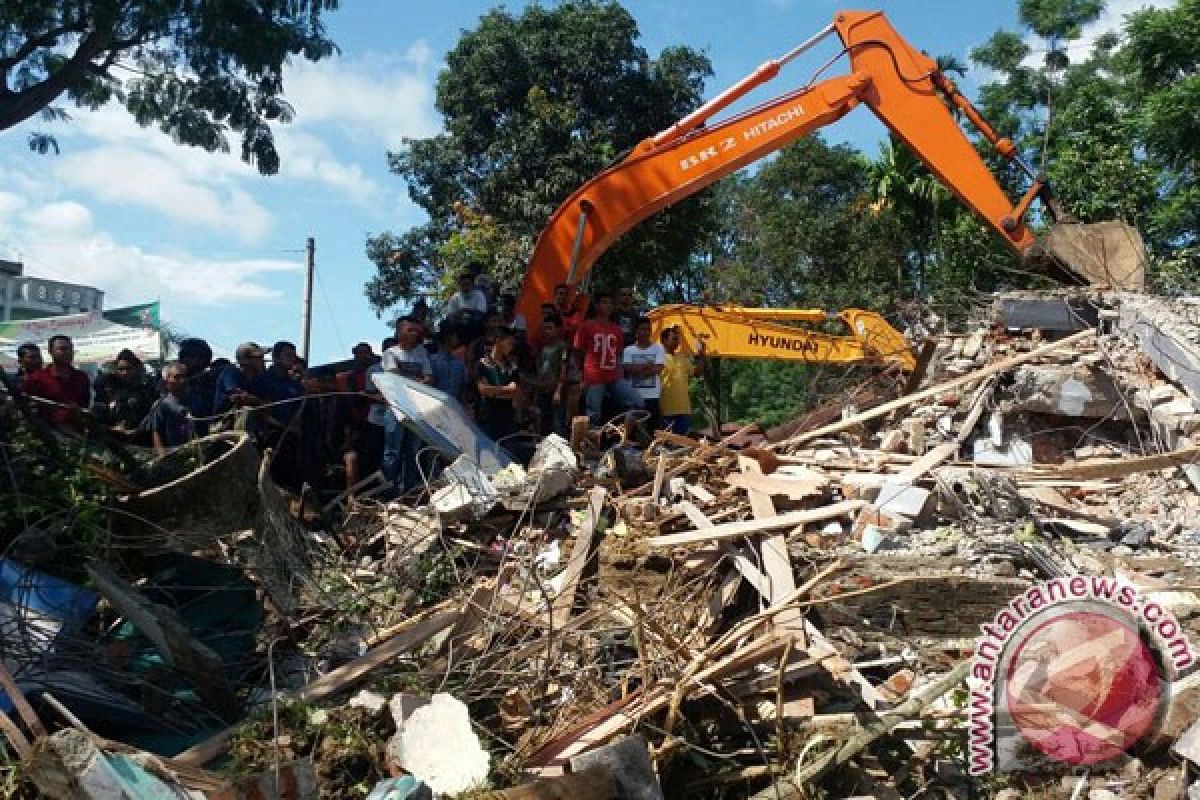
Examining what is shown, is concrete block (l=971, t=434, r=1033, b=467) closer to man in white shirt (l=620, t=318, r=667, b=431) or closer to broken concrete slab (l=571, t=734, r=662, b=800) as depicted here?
man in white shirt (l=620, t=318, r=667, b=431)

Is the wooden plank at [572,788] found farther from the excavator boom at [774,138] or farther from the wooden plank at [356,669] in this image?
the excavator boom at [774,138]

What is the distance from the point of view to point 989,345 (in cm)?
902

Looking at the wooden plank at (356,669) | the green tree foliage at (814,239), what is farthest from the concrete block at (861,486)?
the green tree foliage at (814,239)

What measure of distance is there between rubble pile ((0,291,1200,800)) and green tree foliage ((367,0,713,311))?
29.5 ft

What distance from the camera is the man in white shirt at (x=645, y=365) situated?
8.75 m

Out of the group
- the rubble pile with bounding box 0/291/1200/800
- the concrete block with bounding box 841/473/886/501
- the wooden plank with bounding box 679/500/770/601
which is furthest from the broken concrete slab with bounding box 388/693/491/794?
the concrete block with bounding box 841/473/886/501

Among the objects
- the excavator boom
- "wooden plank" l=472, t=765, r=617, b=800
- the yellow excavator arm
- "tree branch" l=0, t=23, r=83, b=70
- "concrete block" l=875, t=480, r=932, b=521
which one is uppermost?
"tree branch" l=0, t=23, r=83, b=70

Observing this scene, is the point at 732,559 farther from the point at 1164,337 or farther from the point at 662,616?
the point at 1164,337

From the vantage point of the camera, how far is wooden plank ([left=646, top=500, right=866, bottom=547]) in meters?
5.88

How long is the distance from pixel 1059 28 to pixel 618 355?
65.1 feet

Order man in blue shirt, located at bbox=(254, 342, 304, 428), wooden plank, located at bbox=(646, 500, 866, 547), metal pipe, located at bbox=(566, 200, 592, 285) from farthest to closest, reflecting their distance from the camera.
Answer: metal pipe, located at bbox=(566, 200, 592, 285) < man in blue shirt, located at bbox=(254, 342, 304, 428) < wooden plank, located at bbox=(646, 500, 866, 547)

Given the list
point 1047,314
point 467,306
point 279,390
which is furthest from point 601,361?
point 1047,314

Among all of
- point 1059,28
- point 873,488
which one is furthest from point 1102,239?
point 1059,28

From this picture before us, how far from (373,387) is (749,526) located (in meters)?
3.28
